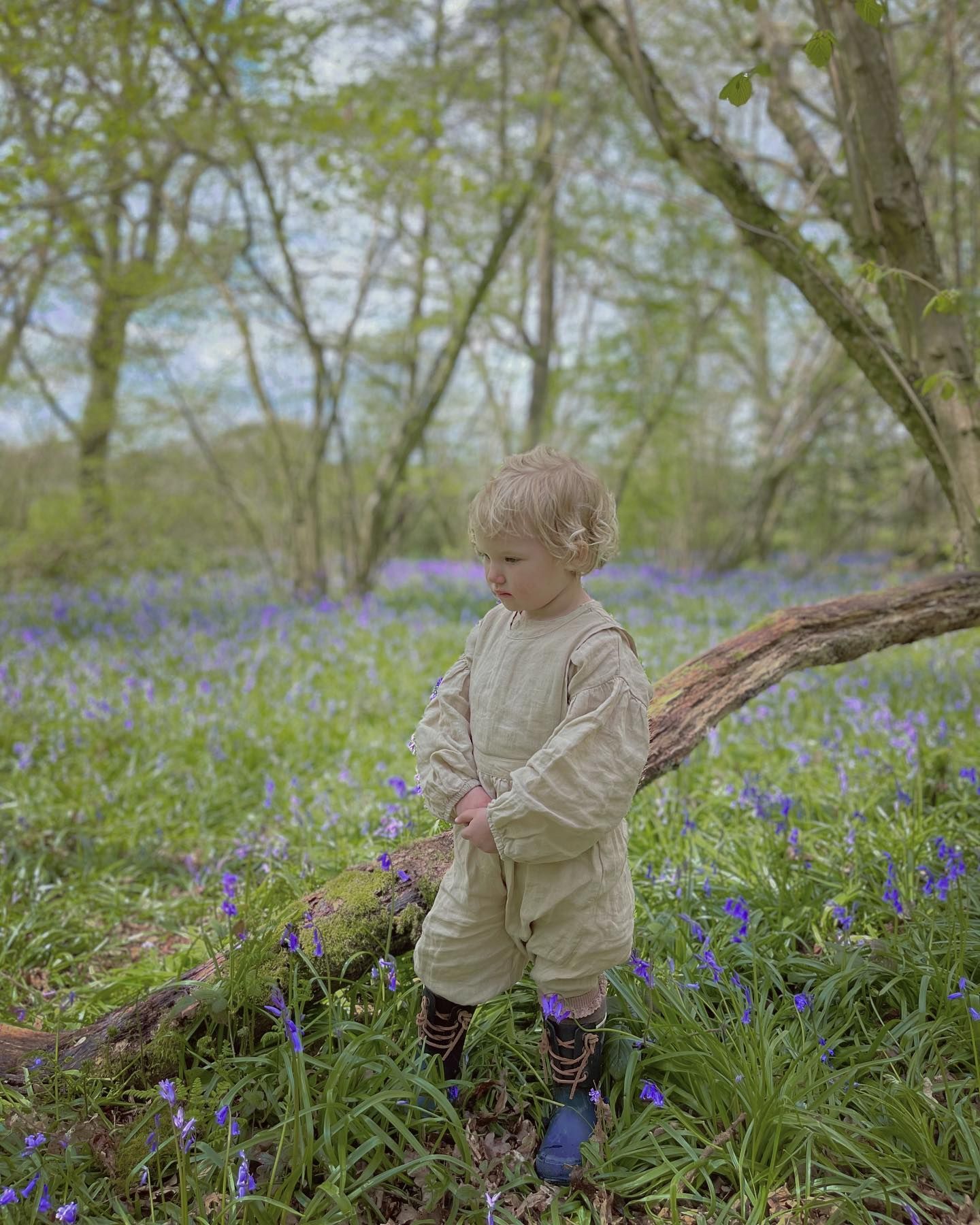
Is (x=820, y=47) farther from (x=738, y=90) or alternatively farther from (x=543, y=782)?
(x=543, y=782)

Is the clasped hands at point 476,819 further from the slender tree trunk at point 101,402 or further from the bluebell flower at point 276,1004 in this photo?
the slender tree trunk at point 101,402

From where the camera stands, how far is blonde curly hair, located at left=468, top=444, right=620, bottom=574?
168cm

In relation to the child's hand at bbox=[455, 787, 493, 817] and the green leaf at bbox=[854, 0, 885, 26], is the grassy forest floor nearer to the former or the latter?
the child's hand at bbox=[455, 787, 493, 817]

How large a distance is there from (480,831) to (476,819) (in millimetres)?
26

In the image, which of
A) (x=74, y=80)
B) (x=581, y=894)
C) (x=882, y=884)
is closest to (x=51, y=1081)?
(x=581, y=894)

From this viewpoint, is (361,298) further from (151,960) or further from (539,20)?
(151,960)

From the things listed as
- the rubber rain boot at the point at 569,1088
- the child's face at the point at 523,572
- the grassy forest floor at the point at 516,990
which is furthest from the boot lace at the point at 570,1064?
the child's face at the point at 523,572

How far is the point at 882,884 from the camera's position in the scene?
2.69 m

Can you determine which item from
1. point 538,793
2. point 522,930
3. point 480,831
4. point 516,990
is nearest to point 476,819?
point 480,831

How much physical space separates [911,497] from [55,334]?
1416 cm

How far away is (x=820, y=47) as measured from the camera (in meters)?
2.15

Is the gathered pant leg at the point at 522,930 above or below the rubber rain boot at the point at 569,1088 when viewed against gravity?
above

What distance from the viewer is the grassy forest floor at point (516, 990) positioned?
1.73m

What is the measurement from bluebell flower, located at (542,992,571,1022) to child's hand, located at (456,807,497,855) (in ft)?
1.21
